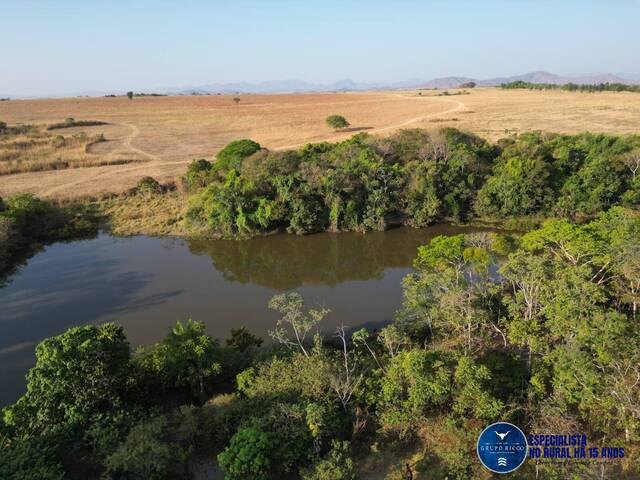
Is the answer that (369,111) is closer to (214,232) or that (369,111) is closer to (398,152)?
(398,152)

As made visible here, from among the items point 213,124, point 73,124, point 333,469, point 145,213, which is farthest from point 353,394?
point 73,124

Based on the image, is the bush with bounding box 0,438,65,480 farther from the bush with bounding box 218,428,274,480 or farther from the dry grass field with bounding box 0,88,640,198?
the dry grass field with bounding box 0,88,640,198

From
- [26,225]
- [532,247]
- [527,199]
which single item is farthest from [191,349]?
[527,199]

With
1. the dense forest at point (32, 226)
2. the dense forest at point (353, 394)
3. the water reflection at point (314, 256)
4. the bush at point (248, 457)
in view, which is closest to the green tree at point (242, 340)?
the dense forest at point (353, 394)

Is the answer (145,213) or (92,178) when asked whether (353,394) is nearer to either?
(145,213)

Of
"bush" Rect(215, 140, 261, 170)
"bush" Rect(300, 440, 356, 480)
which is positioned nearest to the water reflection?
"bush" Rect(215, 140, 261, 170)

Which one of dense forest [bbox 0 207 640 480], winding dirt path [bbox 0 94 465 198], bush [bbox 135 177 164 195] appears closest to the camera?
dense forest [bbox 0 207 640 480]
